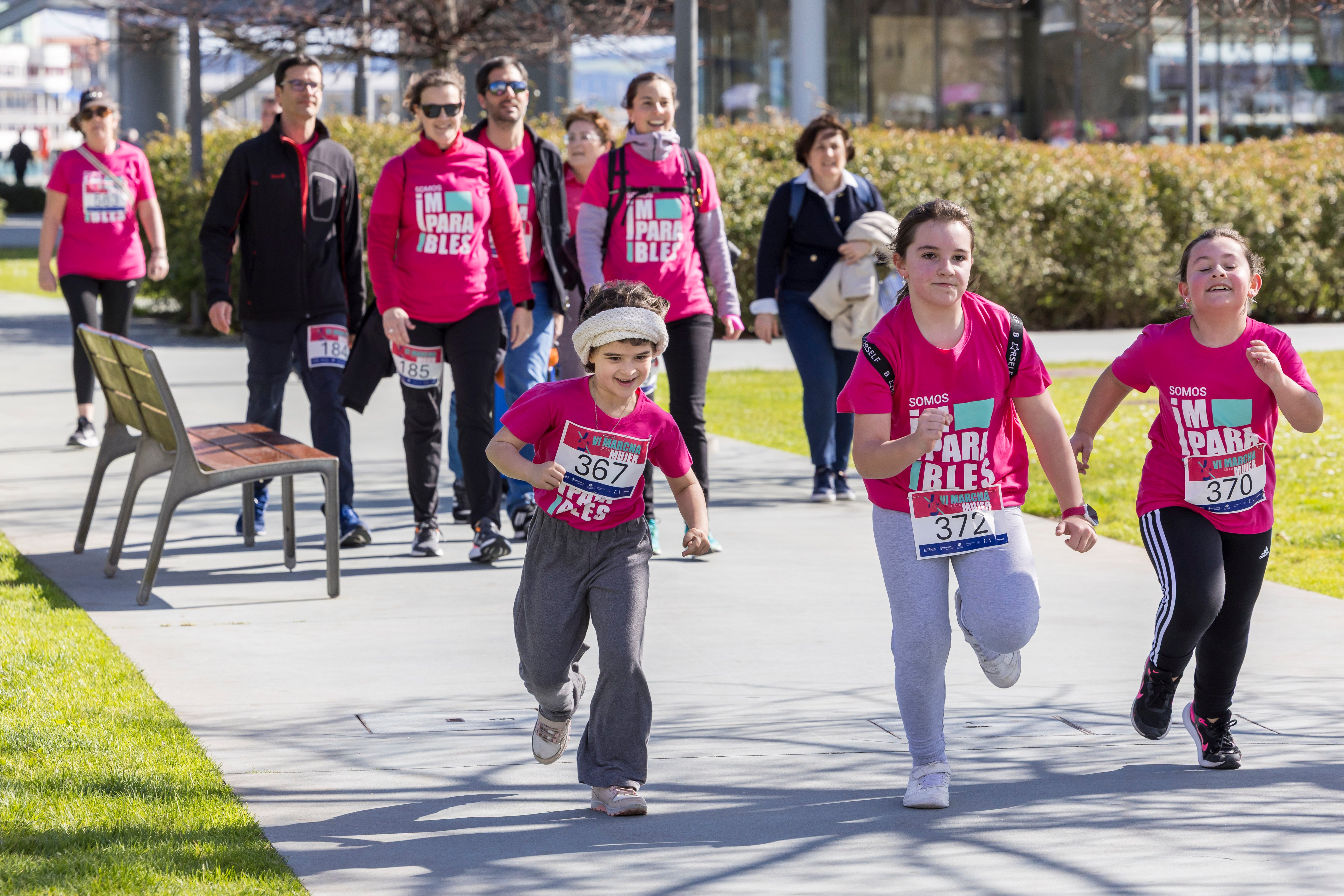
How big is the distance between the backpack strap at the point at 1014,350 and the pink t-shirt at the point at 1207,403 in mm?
429

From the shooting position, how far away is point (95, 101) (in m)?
10.6

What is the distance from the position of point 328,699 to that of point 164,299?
17.0 metres

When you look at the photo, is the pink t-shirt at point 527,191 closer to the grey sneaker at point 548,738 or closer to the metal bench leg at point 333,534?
the metal bench leg at point 333,534

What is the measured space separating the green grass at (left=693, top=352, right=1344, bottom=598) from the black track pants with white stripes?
67.4 inches

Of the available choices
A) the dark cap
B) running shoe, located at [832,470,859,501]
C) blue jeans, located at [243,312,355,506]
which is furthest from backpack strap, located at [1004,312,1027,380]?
the dark cap

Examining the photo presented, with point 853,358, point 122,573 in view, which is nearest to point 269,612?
point 122,573

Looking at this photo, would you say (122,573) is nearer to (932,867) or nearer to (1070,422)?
(932,867)

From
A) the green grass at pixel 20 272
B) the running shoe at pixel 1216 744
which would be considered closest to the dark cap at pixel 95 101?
the running shoe at pixel 1216 744

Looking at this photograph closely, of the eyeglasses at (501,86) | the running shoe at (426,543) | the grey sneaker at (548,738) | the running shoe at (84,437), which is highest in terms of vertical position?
the eyeglasses at (501,86)

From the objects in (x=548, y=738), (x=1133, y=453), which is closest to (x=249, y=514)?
(x=548, y=738)

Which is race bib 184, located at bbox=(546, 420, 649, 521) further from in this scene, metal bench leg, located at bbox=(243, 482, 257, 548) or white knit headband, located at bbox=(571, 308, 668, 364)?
metal bench leg, located at bbox=(243, 482, 257, 548)

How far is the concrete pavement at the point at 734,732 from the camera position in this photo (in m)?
3.83

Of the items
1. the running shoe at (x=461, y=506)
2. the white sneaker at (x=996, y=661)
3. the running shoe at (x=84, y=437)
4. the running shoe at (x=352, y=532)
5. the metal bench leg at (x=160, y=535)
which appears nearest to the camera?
the white sneaker at (x=996, y=661)

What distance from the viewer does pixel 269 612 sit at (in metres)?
6.39
